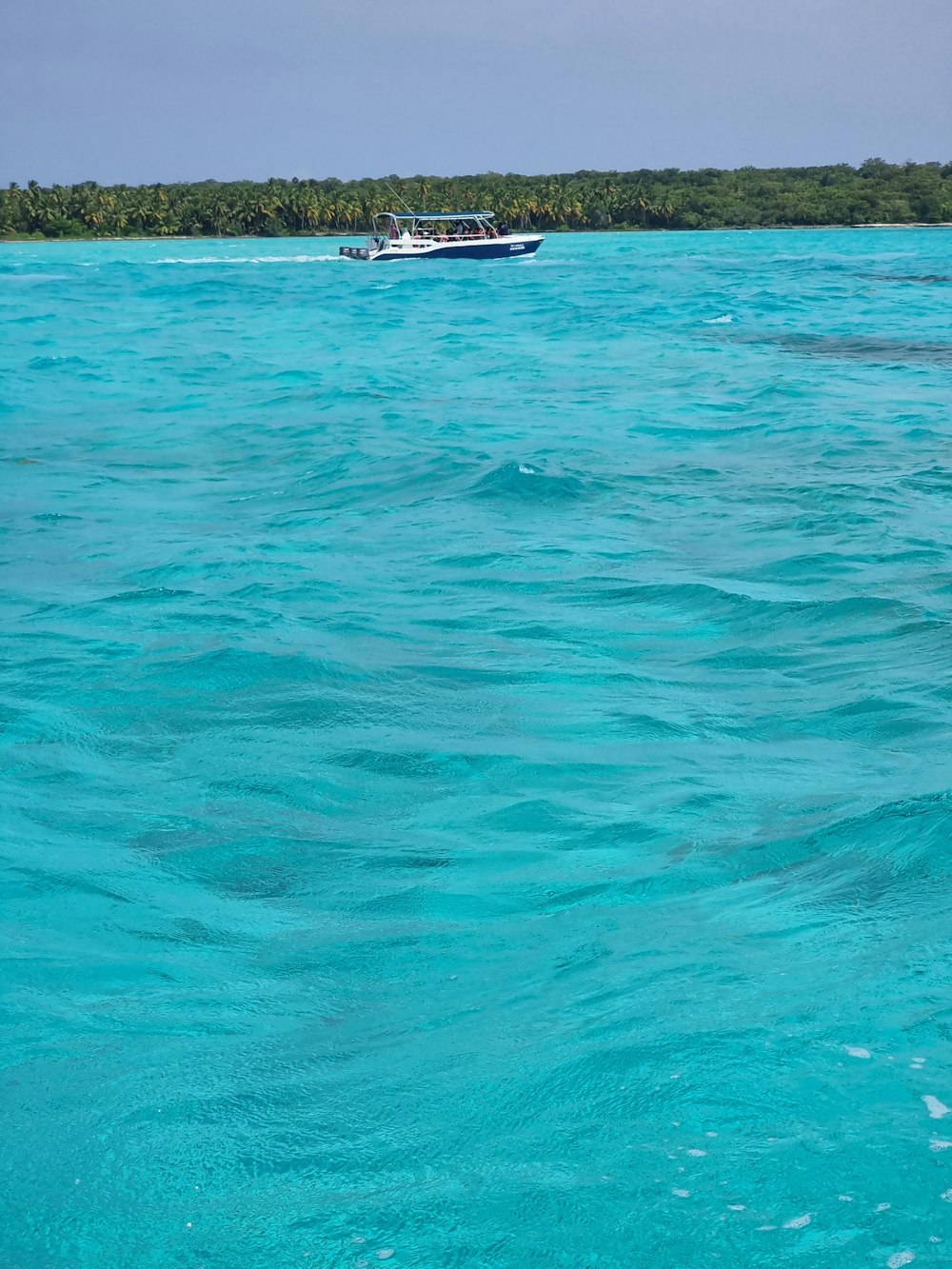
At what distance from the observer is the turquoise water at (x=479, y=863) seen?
9.11 ft

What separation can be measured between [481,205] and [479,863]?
329 feet

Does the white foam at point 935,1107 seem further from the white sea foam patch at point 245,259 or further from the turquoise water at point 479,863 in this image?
the white sea foam patch at point 245,259

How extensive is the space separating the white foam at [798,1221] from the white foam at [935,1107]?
1.49 ft

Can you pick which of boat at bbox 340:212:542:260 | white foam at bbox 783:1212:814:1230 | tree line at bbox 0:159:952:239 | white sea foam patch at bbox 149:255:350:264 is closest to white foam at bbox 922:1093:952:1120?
white foam at bbox 783:1212:814:1230

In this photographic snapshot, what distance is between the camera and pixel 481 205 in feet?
322

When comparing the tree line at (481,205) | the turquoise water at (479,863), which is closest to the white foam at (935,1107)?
the turquoise water at (479,863)

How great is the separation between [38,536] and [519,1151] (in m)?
7.44

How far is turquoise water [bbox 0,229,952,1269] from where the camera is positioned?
2775mm

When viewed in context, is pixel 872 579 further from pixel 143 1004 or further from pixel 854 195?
pixel 854 195

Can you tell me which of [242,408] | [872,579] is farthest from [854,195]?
[872,579]

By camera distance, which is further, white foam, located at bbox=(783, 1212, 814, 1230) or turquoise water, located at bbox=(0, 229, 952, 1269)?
turquoise water, located at bbox=(0, 229, 952, 1269)

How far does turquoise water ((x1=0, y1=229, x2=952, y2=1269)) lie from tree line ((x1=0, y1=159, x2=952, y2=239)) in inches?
3310

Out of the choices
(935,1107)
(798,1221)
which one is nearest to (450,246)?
(935,1107)

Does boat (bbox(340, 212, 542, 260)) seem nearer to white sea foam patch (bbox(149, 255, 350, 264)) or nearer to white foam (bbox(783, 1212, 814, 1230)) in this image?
white sea foam patch (bbox(149, 255, 350, 264))
